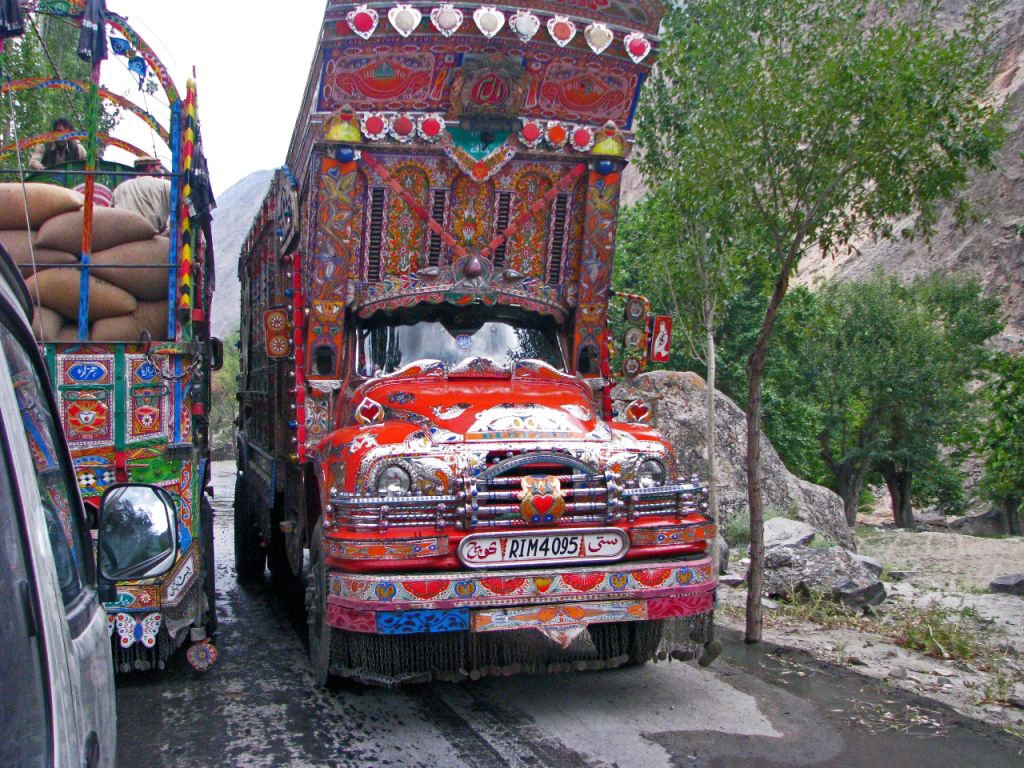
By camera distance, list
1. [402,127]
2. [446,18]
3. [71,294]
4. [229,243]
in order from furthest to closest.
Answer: [229,243] < [402,127] < [446,18] < [71,294]

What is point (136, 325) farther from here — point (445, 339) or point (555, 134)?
point (555, 134)

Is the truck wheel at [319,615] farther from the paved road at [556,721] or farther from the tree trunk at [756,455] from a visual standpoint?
the tree trunk at [756,455]

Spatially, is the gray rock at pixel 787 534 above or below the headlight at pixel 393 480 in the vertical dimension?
below

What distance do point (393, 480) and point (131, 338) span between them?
205 centimetres

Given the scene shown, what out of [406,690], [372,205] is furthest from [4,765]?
[372,205]

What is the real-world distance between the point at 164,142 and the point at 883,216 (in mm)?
5542

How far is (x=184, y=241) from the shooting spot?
579 cm

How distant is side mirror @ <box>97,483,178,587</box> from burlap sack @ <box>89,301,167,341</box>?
334 cm

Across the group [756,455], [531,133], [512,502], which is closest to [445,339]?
[531,133]

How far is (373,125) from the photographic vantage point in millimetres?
6555

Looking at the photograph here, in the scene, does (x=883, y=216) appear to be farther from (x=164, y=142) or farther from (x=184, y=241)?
(x=164, y=142)

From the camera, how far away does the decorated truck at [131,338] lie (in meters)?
5.27

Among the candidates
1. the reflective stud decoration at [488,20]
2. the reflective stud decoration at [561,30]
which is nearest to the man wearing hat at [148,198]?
the reflective stud decoration at [488,20]

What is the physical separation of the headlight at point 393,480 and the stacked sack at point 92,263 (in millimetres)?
1918
